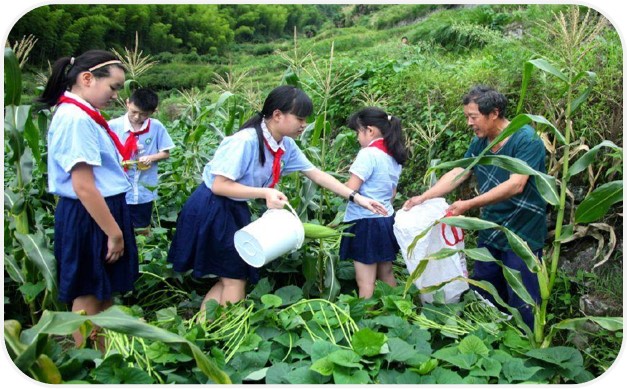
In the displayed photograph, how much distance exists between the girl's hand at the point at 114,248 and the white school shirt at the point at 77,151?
194 mm

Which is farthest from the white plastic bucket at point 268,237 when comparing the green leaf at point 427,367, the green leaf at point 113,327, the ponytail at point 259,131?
the green leaf at point 427,367

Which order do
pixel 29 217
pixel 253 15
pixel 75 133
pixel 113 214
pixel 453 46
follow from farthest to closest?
pixel 253 15, pixel 453 46, pixel 29 217, pixel 113 214, pixel 75 133

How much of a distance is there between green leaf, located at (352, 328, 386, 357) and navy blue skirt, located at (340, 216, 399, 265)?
0.83m

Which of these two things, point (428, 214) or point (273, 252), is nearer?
point (273, 252)

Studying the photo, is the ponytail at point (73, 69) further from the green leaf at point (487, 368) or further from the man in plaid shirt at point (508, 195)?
the green leaf at point (487, 368)

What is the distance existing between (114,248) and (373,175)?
1.37 meters

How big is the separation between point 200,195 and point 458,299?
1448 millimetres

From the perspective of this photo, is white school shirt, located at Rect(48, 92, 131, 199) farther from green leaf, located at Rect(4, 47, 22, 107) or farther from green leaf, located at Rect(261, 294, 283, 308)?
green leaf, located at Rect(261, 294, 283, 308)

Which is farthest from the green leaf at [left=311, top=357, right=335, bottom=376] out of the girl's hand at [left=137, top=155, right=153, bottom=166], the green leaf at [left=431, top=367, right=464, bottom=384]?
the girl's hand at [left=137, top=155, right=153, bottom=166]

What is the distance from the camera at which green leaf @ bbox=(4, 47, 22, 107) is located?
2.51 m

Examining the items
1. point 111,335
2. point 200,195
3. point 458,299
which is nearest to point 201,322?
point 111,335

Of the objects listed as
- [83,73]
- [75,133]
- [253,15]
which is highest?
[83,73]

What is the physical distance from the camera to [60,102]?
2439mm

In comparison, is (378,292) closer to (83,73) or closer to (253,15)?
(83,73)
